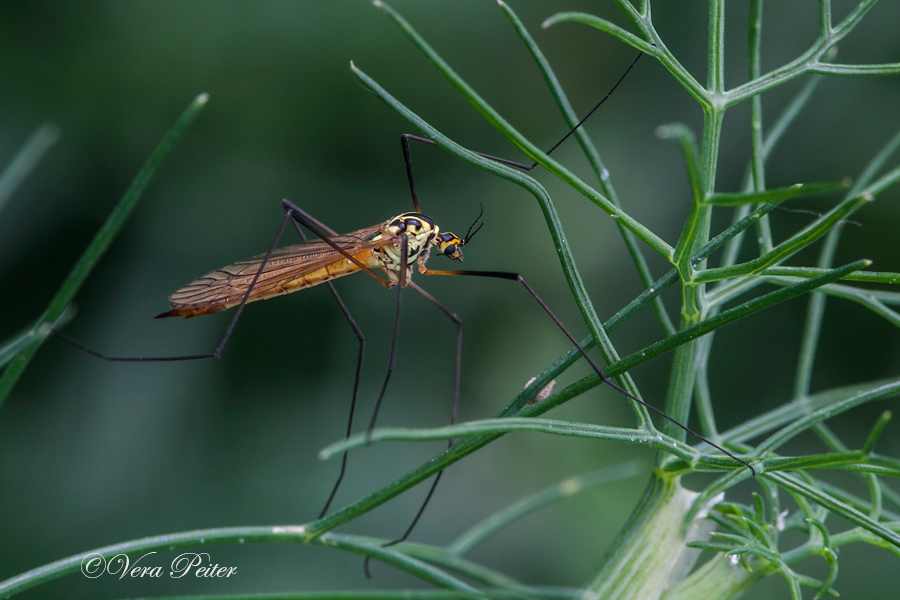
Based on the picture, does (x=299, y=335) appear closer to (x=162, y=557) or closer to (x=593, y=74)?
(x=162, y=557)

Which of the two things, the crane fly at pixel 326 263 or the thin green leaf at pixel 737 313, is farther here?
the crane fly at pixel 326 263

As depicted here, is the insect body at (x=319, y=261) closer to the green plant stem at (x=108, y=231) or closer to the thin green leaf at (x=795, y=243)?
the green plant stem at (x=108, y=231)

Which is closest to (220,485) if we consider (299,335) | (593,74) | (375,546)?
(299,335)

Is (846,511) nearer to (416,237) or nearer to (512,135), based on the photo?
(512,135)

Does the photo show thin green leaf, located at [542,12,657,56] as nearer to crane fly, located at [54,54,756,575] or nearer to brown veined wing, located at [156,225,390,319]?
crane fly, located at [54,54,756,575]

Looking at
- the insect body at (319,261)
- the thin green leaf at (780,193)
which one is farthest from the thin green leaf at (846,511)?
the insect body at (319,261)

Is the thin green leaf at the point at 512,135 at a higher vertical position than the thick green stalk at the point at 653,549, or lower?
higher

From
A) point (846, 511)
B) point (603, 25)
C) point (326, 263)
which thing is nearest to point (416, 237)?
point (326, 263)

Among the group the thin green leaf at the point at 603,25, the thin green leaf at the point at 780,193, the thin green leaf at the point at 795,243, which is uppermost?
the thin green leaf at the point at 603,25
